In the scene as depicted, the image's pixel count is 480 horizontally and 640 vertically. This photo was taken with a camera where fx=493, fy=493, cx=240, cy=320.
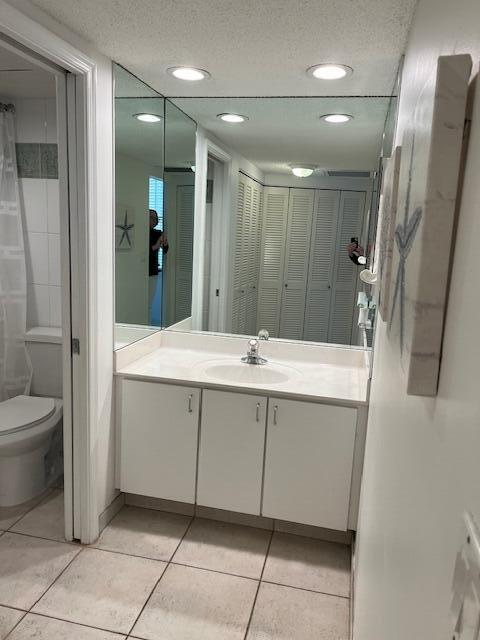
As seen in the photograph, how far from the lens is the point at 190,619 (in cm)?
188


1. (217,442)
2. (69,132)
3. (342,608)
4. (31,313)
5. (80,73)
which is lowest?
(342,608)

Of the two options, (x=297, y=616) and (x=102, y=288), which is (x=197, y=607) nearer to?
(x=297, y=616)

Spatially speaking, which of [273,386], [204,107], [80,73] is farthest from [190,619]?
[204,107]

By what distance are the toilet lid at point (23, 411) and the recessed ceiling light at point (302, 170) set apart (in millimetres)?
1844

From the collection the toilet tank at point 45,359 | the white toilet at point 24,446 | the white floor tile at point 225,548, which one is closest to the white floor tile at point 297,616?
the white floor tile at point 225,548

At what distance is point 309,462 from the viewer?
2242 millimetres

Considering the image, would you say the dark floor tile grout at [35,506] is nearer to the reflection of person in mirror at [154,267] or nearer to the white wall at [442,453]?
the reflection of person in mirror at [154,267]

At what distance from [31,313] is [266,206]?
1.51 m

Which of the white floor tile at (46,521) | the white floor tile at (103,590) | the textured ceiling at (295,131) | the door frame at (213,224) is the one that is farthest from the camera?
the door frame at (213,224)

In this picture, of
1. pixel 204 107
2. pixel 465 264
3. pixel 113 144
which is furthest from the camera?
pixel 204 107

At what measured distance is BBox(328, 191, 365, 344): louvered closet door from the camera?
8.48 feet

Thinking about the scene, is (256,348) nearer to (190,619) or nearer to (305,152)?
(305,152)

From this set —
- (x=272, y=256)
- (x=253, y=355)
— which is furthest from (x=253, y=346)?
(x=272, y=256)

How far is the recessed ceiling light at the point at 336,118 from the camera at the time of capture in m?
2.46
